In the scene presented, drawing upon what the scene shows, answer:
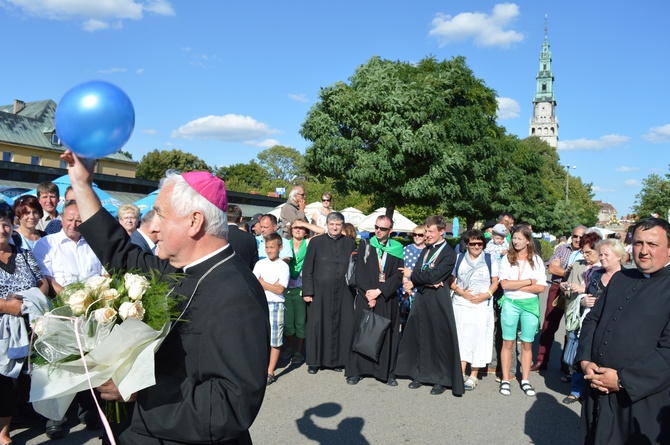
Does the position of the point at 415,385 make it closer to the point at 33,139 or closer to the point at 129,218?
the point at 129,218

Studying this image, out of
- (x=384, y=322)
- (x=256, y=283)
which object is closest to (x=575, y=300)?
(x=384, y=322)

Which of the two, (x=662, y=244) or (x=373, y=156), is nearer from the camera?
(x=662, y=244)

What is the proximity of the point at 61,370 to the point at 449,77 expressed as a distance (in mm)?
18510

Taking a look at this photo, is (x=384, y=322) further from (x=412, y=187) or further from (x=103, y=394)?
(x=412, y=187)

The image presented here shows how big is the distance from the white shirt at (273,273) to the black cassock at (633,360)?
4.46m

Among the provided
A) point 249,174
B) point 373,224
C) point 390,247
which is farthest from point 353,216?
point 249,174

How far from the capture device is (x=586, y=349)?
3.91m

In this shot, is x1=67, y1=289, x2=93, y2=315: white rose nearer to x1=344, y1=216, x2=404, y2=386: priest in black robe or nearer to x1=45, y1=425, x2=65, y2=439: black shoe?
x1=45, y1=425, x2=65, y2=439: black shoe

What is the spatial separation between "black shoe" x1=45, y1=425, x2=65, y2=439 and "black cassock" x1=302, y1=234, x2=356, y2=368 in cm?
354

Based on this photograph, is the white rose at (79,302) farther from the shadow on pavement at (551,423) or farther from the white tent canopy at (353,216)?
the white tent canopy at (353,216)

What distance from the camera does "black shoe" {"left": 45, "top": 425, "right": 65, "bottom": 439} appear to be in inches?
196

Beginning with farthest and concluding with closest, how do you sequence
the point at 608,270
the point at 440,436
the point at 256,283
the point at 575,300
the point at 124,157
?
the point at 124,157, the point at 575,300, the point at 608,270, the point at 440,436, the point at 256,283

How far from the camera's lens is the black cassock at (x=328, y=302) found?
7.83 meters

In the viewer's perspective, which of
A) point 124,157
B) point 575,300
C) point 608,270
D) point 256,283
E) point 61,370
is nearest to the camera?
point 61,370
